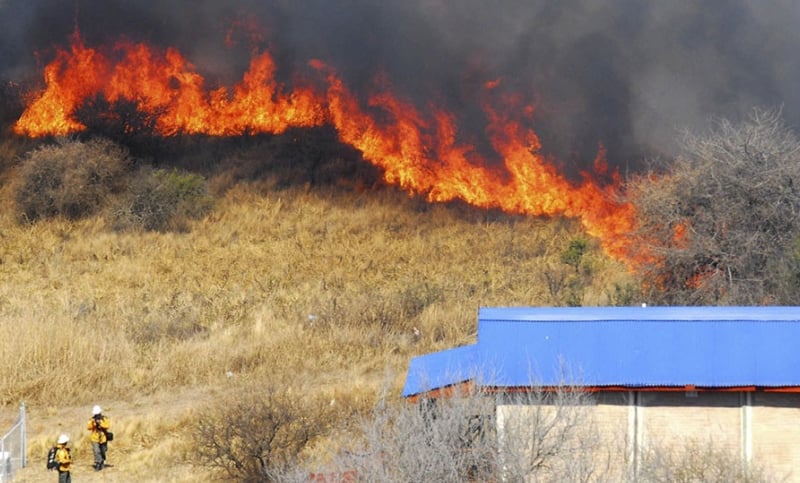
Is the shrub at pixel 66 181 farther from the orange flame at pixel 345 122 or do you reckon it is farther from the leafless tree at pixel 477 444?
the leafless tree at pixel 477 444

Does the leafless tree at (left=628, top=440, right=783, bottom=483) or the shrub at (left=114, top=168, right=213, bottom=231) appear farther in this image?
the shrub at (left=114, top=168, right=213, bottom=231)

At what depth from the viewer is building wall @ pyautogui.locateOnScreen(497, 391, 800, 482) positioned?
13117 millimetres

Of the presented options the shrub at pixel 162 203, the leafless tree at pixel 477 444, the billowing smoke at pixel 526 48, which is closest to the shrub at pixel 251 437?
the leafless tree at pixel 477 444

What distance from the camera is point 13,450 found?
16.8 metres

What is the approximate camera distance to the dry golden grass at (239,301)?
62.1ft

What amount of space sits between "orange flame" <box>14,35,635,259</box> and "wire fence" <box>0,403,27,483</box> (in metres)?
18.5

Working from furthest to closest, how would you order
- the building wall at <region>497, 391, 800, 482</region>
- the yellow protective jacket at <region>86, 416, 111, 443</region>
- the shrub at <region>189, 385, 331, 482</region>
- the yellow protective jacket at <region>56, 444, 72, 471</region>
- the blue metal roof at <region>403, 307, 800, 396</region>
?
1. the yellow protective jacket at <region>86, 416, 111, 443</region>
2. the shrub at <region>189, 385, 331, 482</region>
3. the yellow protective jacket at <region>56, 444, 72, 471</region>
4. the blue metal roof at <region>403, 307, 800, 396</region>
5. the building wall at <region>497, 391, 800, 482</region>

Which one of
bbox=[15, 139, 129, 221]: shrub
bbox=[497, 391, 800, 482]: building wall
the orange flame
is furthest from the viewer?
the orange flame

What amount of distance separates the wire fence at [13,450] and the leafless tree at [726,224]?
12.0 m

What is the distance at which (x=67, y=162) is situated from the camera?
3356 centimetres

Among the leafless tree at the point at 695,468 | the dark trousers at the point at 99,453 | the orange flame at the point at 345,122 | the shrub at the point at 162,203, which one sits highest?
the orange flame at the point at 345,122

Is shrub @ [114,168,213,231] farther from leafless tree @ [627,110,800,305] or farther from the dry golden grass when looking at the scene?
leafless tree @ [627,110,800,305]

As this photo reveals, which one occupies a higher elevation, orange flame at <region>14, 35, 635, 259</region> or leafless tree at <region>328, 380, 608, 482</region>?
orange flame at <region>14, 35, 635, 259</region>

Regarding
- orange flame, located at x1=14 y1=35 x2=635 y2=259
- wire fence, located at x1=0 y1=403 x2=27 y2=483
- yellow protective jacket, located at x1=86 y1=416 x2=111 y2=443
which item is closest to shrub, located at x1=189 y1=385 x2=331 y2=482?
yellow protective jacket, located at x1=86 y1=416 x2=111 y2=443
